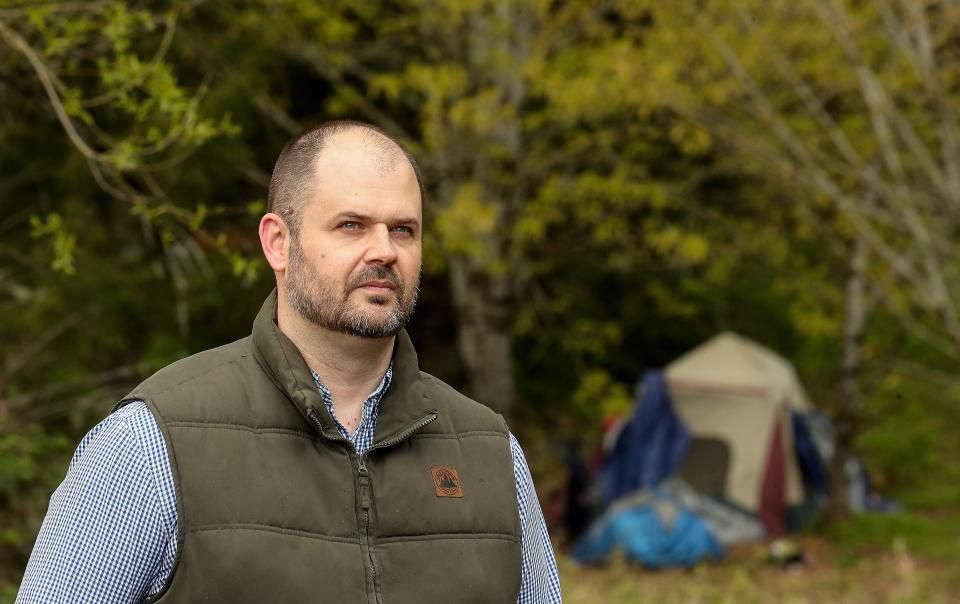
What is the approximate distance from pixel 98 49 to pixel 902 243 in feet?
27.9

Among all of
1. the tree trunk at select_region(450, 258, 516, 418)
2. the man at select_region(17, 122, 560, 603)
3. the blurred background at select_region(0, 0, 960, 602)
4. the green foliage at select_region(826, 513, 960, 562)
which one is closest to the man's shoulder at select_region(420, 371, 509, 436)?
the man at select_region(17, 122, 560, 603)

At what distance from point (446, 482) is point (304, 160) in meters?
0.58

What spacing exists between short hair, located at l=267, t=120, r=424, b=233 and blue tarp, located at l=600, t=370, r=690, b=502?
996 centimetres

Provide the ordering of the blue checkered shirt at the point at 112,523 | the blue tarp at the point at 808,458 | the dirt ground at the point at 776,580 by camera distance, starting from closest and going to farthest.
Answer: the blue checkered shirt at the point at 112,523
the dirt ground at the point at 776,580
the blue tarp at the point at 808,458

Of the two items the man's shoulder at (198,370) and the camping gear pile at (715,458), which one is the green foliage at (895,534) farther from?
the man's shoulder at (198,370)

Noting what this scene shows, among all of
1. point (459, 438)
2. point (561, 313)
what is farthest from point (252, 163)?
point (459, 438)

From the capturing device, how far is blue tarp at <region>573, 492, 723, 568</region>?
35.3ft

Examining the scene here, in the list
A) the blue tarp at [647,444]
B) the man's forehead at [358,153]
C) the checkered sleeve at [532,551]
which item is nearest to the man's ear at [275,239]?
the man's forehead at [358,153]

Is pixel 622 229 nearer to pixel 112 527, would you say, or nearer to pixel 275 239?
pixel 275 239

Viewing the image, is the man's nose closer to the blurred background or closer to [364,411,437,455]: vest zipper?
[364,411,437,455]: vest zipper

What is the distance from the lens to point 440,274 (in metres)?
12.9

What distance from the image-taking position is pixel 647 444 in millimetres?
11906

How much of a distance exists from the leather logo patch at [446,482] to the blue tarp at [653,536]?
892cm

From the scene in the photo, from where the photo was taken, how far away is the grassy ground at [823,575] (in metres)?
9.65
